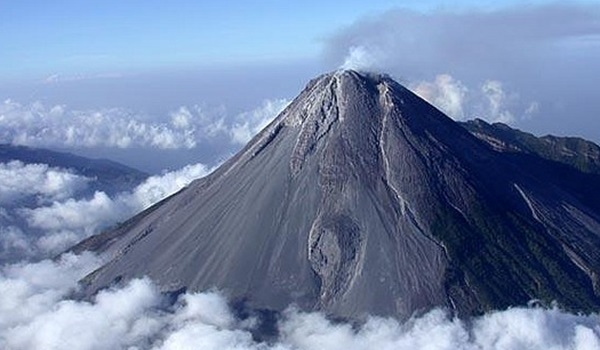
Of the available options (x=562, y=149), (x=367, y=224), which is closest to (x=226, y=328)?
(x=367, y=224)

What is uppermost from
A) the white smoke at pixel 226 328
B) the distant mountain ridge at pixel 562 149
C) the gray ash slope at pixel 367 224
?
the distant mountain ridge at pixel 562 149

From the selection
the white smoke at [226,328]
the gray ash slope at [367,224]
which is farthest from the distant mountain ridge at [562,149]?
the white smoke at [226,328]

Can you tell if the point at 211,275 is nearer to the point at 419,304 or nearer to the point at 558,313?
the point at 419,304

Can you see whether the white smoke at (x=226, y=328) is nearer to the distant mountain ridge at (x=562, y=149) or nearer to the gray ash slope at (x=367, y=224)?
the gray ash slope at (x=367, y=224)

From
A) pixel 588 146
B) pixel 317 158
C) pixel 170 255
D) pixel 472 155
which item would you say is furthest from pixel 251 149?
pixel 588 146

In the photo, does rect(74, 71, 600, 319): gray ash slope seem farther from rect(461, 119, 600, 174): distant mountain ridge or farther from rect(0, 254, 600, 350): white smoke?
rect(461, 119, 600, 174): distant mountain ridge

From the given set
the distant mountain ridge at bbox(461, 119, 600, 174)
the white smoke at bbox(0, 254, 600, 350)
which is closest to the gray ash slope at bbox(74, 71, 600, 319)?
the white smoke at bbox(0, 254, 600, 350)
